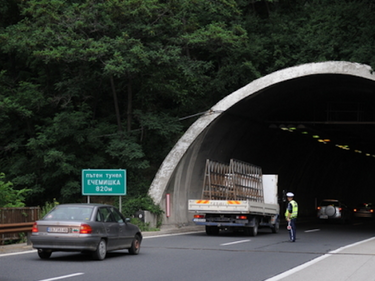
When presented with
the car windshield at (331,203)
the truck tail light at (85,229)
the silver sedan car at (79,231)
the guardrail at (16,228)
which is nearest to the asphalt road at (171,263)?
the silver sedan car at (79,231)

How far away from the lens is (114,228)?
15602mm

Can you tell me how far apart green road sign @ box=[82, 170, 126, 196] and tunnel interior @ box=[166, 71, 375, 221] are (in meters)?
4.11

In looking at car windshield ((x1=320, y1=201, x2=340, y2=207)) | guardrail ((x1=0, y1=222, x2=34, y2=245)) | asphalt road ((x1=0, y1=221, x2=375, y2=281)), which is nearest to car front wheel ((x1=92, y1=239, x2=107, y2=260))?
asphalt road ((x1=0, y1=221, x2=375, y2=281))

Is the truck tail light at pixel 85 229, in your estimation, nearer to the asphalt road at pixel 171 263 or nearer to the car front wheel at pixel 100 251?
the car front wheel at pixel 100 251

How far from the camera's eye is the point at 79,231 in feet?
46.9

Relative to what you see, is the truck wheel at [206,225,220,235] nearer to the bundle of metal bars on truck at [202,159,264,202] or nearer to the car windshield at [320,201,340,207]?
the bundle of metal bars on truck at [202,159,264,202]

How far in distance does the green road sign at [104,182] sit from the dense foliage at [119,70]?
18.5ft

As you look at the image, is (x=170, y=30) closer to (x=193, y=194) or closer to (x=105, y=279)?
(x=193, y=194)

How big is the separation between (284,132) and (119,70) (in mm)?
14101

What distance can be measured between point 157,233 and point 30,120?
44.4ft

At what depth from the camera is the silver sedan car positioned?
1429 cm

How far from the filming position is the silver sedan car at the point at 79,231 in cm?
1429

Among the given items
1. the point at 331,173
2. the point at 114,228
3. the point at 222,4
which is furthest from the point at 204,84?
the point at 114,228

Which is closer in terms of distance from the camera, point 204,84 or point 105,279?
point 105,279
